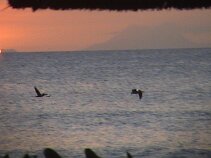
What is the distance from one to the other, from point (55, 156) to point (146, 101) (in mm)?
42078

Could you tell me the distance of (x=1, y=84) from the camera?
2899 inches

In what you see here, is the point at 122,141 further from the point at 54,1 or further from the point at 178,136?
the point at 54,1

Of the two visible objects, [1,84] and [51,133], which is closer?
[51,133]

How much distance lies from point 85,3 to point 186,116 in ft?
105

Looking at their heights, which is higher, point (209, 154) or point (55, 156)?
point (55, 156)

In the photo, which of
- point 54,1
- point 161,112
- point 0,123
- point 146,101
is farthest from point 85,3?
point 146,101

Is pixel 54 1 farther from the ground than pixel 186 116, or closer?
farther from the ground

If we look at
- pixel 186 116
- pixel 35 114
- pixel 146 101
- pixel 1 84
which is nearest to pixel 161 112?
pixel 186 116

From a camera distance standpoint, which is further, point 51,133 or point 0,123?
point 0,123

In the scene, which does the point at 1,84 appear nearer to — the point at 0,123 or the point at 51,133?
the point at 0,123

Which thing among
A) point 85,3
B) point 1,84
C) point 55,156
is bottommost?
point 1,84

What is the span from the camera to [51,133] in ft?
89.6

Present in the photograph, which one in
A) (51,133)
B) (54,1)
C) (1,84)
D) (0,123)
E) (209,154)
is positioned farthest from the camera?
(1,84)

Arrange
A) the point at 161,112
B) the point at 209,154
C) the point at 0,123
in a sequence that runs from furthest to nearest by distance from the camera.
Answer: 1. the point at 161,112
2. the point at 0,123
3. the point at 209,154
